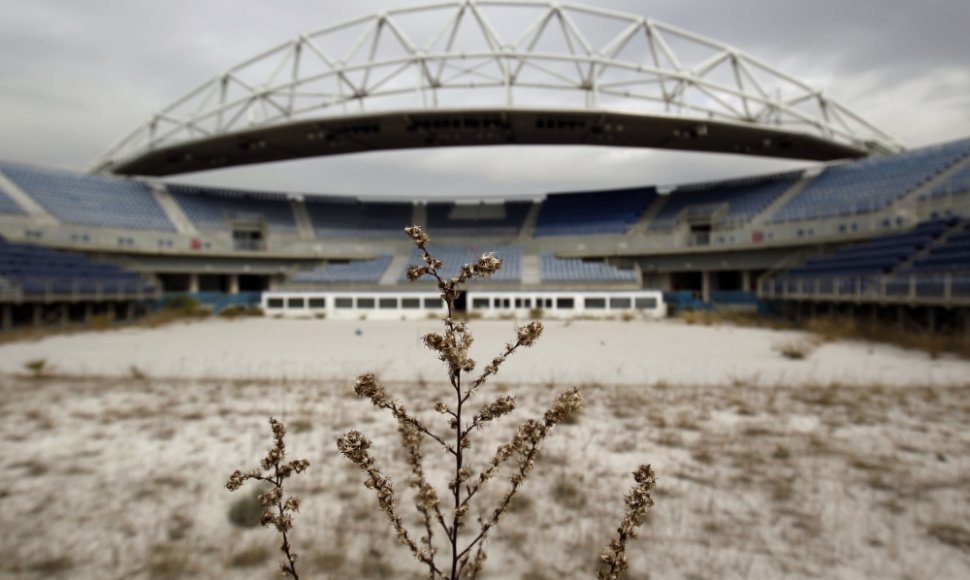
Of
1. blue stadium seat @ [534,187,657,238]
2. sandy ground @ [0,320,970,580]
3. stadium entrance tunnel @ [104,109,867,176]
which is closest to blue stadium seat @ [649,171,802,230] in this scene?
blue stadium seat @ [534,187,657,238]

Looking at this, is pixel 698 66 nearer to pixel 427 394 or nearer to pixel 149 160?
pixel 427 394

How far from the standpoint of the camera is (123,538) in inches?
147

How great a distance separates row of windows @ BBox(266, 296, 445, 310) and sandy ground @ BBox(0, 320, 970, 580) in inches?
866

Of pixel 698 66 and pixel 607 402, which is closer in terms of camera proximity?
pixel 607 402

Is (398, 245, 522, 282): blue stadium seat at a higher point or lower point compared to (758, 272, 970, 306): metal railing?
higher

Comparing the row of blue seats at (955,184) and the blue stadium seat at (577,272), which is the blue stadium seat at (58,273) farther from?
the row of blue seats at (955,184)

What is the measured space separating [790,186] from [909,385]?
117 feet

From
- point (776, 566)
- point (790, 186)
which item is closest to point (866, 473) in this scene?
point (776, 566)

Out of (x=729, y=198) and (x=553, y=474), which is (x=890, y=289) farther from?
(x=729, y=198)

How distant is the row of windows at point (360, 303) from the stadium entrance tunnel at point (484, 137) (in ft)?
45.1

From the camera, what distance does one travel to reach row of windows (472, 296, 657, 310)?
104 ft

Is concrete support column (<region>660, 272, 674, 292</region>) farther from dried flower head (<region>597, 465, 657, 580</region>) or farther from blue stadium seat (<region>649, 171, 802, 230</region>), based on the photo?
dried flower head (<region>597, 465, 657, 580</region>)

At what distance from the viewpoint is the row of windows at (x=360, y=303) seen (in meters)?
32.3

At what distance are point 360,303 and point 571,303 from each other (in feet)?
48.8
